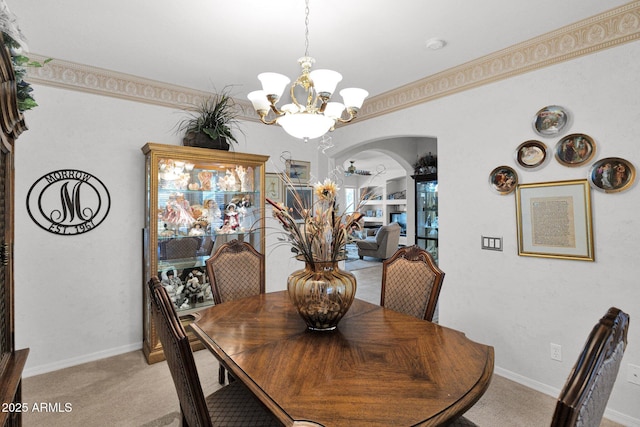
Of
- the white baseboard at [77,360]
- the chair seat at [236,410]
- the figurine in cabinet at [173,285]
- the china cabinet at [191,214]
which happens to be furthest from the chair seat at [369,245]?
the chair seat at [236,410]

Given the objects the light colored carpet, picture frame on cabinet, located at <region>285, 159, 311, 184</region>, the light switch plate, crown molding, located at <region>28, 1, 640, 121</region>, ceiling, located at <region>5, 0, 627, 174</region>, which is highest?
ceiling, located at <region>5, 0, 627, 174</region>

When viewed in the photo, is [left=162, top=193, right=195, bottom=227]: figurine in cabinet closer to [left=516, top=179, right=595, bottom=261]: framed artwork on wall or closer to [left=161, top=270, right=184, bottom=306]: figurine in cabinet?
[left=161, top=270, right=184, bottom=306]: figurine in cabinet

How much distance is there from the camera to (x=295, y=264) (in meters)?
4.06

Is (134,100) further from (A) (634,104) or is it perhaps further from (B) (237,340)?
(A) (634,104)

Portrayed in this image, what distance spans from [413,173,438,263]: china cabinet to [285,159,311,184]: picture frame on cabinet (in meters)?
2.31

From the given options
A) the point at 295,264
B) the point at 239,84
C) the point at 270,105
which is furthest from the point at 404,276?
the point at 239,84

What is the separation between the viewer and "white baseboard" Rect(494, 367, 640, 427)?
205 centimetres

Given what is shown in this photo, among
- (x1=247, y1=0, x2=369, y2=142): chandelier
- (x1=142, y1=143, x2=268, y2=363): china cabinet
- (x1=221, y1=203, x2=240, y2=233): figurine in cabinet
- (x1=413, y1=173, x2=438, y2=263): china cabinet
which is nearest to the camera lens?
(x1=247, y1=0, x2=369, y2=142): chandelier

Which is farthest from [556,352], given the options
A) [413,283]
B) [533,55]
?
[533,55]

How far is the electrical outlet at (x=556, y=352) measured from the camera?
2340mm

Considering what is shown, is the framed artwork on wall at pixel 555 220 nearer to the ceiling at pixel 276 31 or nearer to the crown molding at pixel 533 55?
the crown molding at pixel 533 55

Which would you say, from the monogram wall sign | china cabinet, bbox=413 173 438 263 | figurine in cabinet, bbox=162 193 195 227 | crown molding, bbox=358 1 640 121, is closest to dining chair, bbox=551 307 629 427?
crown molding, bbox=358 1 640 121

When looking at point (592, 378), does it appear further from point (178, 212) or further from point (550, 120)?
point (178, 212)

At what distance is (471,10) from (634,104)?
117 centimetres
